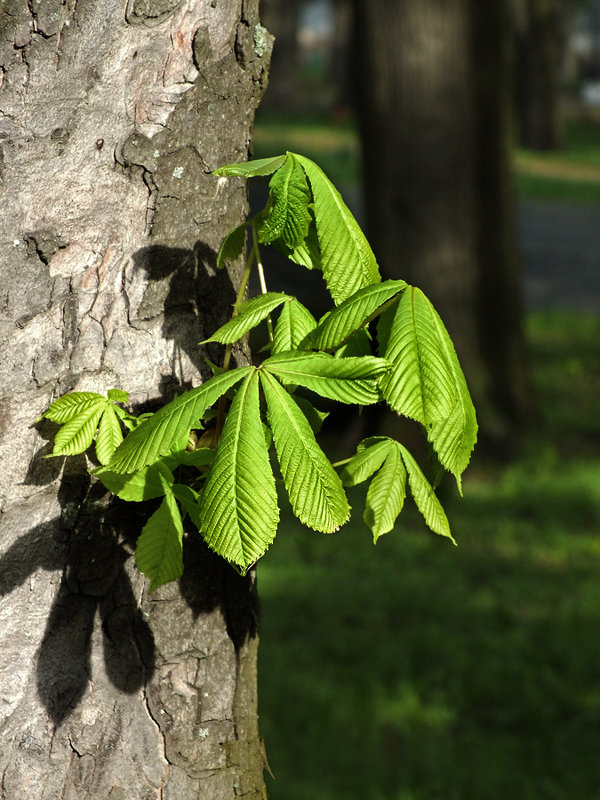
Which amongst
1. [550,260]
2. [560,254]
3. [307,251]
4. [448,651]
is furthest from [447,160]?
[560,254]

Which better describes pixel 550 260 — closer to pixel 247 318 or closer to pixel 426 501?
pixel 426 501

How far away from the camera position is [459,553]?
5066 mm

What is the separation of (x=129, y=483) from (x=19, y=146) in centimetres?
48

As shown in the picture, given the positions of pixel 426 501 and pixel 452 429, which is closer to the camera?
pixel 452 429

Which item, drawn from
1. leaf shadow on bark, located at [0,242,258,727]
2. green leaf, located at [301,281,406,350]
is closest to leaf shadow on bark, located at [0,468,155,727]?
leaf shadow on bark, located at [0,242,258,727]

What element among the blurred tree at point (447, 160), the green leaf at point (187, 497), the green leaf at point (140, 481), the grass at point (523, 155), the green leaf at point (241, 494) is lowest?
the grass at point (523, 155)

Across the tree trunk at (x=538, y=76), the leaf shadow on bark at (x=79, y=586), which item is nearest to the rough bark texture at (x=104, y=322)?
the leaf shadow on bark at (x=79, y=586)

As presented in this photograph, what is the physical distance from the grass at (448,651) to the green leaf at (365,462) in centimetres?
218

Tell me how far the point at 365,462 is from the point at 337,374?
0.95 ft

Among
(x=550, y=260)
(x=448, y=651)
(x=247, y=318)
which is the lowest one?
(x=550, y=260)

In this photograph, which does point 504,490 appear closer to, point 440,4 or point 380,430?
point 380,430

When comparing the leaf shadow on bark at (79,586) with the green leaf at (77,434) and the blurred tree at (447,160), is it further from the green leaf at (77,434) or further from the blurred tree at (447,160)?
the blurred tree at (447,160)

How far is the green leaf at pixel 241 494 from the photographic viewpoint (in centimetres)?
111

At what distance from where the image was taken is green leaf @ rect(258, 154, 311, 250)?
1.22 meters
